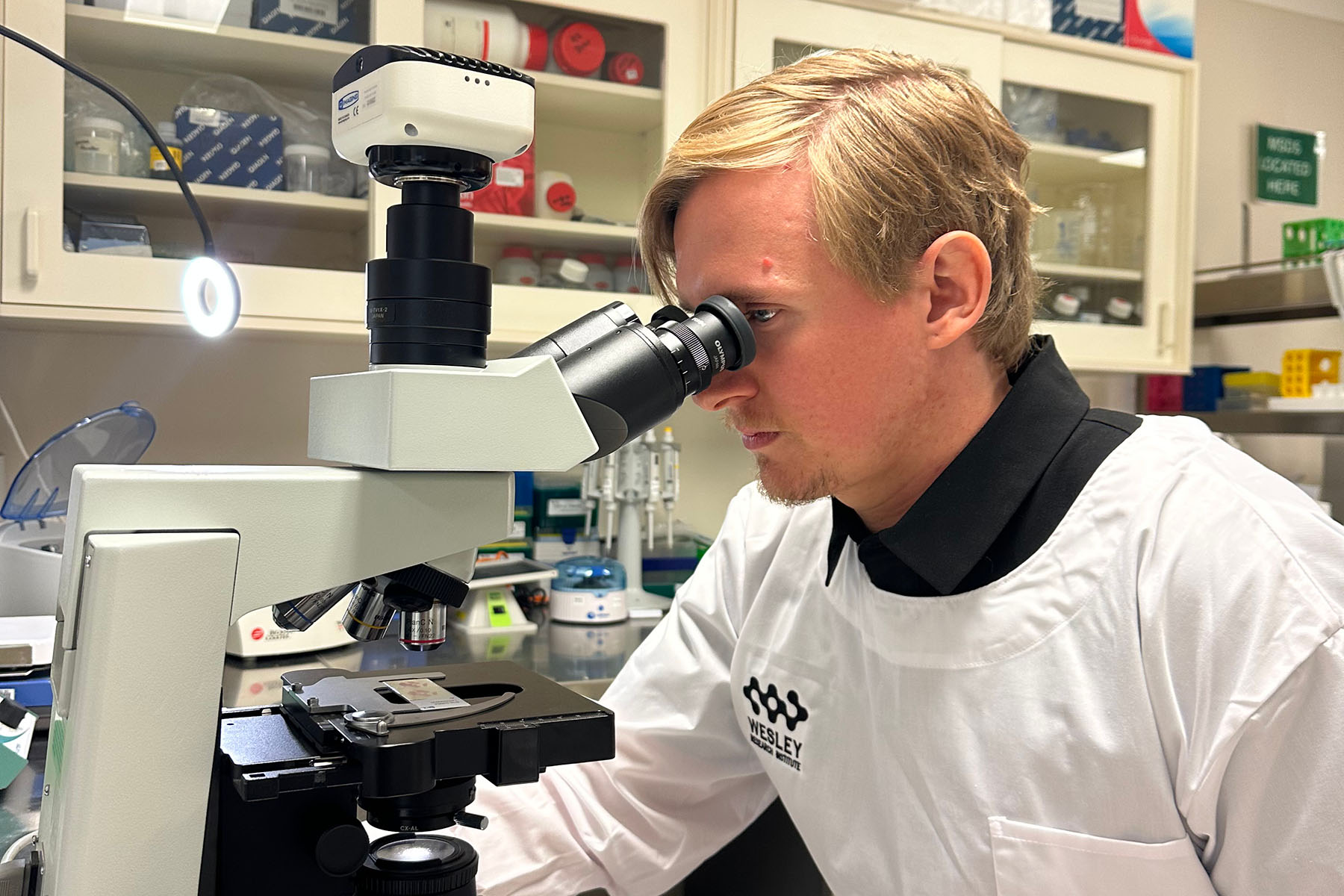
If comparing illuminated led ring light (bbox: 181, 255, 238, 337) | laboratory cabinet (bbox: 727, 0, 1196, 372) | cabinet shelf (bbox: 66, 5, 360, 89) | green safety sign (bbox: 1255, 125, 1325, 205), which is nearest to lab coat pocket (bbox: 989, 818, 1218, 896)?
illuminated led ring light (bbox: 181, 255, 238, 337)

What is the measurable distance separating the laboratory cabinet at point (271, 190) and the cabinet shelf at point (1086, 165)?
0.91m

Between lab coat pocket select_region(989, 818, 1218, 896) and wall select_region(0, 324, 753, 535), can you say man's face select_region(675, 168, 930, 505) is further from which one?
wall select_region(0, 324, 753, 535)

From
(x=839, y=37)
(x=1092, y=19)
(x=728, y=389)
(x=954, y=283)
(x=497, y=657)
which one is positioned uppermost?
(x=1092, y=19)

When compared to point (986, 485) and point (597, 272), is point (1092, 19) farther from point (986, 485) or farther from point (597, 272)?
point (986, 485)

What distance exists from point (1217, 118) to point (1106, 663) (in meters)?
2.80

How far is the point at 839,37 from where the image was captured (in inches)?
87.4

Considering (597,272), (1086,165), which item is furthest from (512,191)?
(1086,165)

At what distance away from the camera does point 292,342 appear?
Result: 2.25m

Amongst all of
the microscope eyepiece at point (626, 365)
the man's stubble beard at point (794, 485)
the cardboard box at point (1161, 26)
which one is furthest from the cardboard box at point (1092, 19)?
the microscope eyepiece at point (626, 365)

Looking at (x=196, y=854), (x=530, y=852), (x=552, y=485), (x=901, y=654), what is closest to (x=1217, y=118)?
(x=552, y=485)

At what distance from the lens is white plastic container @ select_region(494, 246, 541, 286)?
2051 millimetres

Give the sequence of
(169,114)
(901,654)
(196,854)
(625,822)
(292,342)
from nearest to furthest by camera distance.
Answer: (196,854) < (901,654) < (625,822) < (169,114) < (292,342)

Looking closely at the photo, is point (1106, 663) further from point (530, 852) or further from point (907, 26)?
point (907, 26)

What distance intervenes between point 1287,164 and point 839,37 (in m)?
1.77
